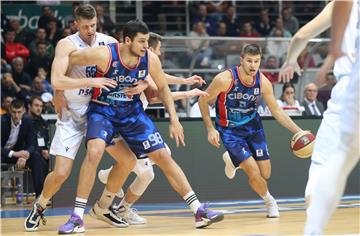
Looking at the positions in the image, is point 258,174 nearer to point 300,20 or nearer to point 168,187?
point 168,187

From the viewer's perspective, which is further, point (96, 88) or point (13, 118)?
point (13, 118)

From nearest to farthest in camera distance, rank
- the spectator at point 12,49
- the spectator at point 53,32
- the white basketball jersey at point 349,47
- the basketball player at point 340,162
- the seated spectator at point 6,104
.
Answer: the basketball player at point 340,162, the white basketball jersey at point 349,47, the seated spectator at point 6,104, the spectator at point 12,49, the spectator at point 53,32

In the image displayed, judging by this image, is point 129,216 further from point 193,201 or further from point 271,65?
point 271,65

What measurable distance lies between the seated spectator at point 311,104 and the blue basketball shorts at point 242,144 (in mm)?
3311

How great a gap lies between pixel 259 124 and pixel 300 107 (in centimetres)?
324

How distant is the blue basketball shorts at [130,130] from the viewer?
287 inches

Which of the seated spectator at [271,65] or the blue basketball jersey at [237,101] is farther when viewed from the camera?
the seated spectator at [271,65]

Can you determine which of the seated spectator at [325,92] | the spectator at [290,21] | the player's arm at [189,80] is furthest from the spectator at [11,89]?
the spectator at [290,21]

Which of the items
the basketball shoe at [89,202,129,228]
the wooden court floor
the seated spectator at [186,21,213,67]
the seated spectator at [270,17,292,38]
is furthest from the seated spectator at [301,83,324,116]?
the basketball shoe at [89,202,129,228]

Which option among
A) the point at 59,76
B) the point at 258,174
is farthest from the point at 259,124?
the point at 59,76

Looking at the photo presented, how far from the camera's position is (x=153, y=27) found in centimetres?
1655

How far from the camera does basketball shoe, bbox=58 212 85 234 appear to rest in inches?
275

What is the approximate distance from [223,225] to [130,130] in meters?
1.23

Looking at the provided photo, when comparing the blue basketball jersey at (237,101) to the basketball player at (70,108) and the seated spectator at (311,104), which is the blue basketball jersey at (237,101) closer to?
the basketball player at (70,108)
